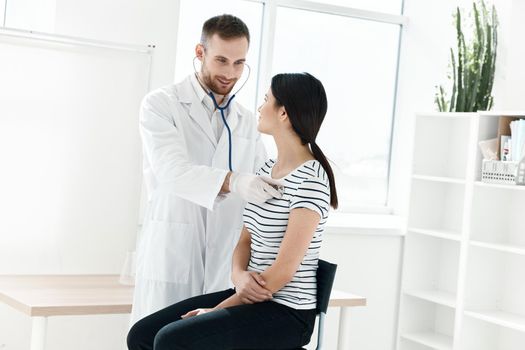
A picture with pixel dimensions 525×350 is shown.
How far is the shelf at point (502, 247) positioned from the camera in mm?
3699

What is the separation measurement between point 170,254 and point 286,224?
50 cm

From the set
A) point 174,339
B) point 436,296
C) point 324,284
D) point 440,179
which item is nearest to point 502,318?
point 436,296

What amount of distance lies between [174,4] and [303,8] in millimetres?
1074

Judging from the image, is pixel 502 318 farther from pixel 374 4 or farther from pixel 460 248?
pixel 374 4

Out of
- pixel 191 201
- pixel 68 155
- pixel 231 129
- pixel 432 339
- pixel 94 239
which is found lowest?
pixel 432 339

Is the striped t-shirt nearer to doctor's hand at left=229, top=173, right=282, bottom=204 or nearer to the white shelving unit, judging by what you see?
doctor's hand at left=229, top=173, right=282, bottom=204

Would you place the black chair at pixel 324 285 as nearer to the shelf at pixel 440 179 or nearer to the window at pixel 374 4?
the shelf at pixel 440 179

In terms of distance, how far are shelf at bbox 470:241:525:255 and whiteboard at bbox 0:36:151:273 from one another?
5.39 ft

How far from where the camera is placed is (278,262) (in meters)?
2.23

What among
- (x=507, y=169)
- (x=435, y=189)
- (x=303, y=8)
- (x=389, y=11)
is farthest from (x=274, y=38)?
(x=507, y=169)

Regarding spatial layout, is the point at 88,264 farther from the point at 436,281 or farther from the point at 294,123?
the point at 436,281

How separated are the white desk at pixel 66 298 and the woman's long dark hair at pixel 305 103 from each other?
0.94 metres

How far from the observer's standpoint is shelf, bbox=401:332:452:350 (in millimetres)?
4152

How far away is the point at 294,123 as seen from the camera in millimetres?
2361
